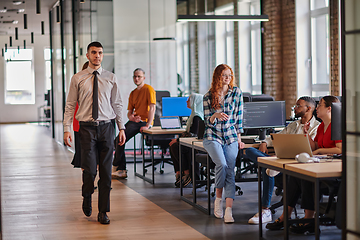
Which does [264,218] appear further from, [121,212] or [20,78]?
[20,78]

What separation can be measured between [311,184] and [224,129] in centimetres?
108

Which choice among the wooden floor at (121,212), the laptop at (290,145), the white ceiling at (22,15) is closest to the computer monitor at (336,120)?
the laptop at (290,145)

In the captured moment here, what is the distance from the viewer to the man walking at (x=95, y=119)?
4641mm

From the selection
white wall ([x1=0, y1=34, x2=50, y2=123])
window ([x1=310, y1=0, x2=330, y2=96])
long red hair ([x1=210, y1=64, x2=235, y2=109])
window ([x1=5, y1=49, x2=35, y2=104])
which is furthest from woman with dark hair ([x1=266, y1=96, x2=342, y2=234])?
window ([x1=5, y1=49, x2=35, y2=104])

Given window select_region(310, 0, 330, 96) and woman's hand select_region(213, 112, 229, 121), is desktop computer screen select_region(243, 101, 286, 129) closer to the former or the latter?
woman's hand select_region(213, 112, 229, 121)

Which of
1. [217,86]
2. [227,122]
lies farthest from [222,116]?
[217,86]

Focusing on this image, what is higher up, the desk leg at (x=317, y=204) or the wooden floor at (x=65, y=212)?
the desk leg at (x=317, y=204)

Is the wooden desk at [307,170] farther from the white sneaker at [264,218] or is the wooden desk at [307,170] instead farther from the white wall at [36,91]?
the white wall at [36,91]

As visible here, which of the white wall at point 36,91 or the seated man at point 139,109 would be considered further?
the white wall at point 36,91

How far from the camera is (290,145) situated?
3.80m

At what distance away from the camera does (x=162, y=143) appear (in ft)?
24.6

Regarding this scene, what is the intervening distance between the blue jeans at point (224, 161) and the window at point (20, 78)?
19.8m

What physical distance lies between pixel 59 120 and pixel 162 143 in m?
6.83

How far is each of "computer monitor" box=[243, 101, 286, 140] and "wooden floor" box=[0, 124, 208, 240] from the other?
146cm
